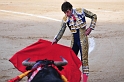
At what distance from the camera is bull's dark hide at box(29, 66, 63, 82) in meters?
4.63

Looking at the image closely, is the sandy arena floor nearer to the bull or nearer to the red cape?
the red cape

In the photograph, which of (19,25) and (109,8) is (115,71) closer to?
(19,25)

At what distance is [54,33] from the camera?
45.1 ft

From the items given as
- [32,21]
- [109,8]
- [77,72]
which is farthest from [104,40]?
[109,8]

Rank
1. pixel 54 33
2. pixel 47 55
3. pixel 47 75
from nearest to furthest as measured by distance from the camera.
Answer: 1. pixel 47 75
2. pixel 47 55
3. pixel 54 33

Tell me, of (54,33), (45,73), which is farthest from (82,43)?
(54,33)

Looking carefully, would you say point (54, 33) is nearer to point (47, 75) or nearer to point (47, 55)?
point (47, 55)

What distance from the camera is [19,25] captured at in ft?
51.3

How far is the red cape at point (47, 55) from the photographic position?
6512 millimetres

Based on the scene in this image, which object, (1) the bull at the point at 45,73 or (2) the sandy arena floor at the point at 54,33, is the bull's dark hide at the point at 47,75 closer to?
(1) the bull at the point at 45,73

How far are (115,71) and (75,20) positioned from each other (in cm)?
224

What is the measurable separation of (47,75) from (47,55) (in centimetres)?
189

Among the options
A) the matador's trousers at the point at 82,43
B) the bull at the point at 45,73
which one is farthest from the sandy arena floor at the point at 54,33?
the bull at the point at 45,73

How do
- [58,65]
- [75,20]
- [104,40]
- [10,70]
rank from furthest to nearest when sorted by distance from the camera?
[104,40], [10,70], [75,20], [58,65]
